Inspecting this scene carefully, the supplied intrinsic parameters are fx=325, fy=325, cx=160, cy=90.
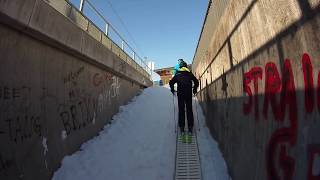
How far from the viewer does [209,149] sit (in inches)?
318

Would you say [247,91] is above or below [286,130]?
above

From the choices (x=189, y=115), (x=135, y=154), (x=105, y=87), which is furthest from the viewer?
(x=105, y=87)

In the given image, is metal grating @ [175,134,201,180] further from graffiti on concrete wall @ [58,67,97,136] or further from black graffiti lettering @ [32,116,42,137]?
black graffiti lettering @ [32,116,42,137]

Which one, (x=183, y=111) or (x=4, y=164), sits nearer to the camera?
(x=4, y=164)

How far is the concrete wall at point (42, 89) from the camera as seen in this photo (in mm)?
5121

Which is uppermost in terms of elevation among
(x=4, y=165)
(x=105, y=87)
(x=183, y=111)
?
(x=105, y=87)

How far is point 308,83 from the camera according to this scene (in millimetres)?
2803

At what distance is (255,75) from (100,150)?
16.3 ft

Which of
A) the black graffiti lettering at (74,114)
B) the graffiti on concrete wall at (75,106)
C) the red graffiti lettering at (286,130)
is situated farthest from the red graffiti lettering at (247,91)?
the black graffiti lettering at (74,114)

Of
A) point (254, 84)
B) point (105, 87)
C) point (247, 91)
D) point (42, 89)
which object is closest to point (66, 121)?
point (42, 89)

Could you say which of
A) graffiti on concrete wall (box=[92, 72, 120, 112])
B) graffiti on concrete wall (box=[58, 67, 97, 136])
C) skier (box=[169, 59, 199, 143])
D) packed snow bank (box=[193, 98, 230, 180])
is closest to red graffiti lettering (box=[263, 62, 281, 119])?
packed snow bank (box=[193, 98, 230, 180])

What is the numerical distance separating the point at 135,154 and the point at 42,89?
2816 mm

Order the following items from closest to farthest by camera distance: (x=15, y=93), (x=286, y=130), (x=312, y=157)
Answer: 1. (x=312, y=157)
2. (x=286, y=130)
3. (x=15, y=93)

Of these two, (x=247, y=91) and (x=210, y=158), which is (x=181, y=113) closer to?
→ (x=210, y=158)
